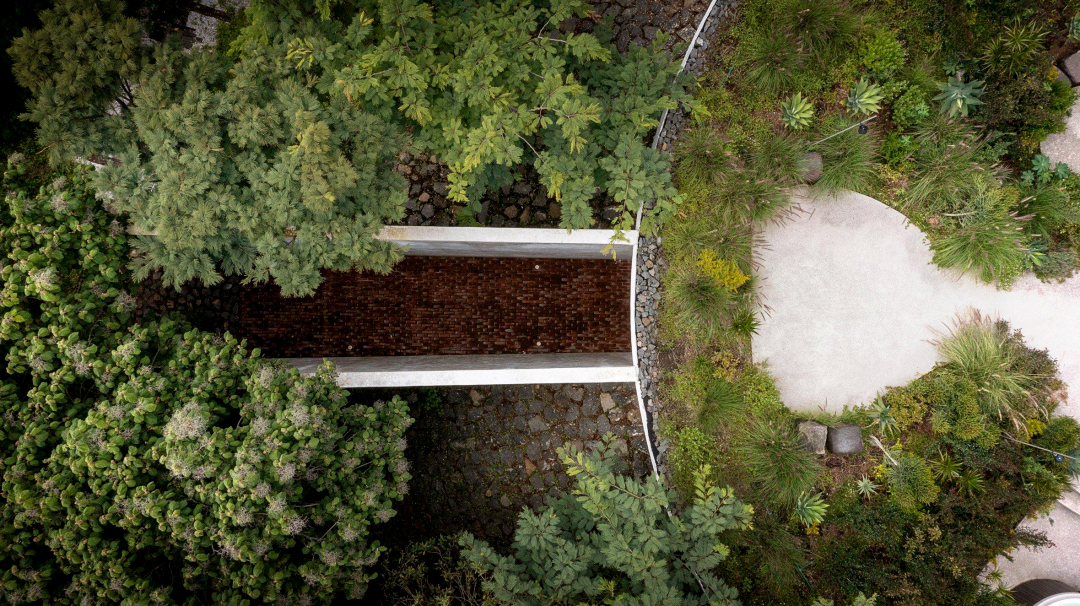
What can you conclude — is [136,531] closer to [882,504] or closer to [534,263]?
[534,263]

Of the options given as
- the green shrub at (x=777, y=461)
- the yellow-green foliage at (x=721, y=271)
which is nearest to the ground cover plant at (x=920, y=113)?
the yellow-green foliage at (x=721, y=271)

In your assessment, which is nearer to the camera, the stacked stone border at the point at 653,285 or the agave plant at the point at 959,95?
the agave plant at the point at 959,95

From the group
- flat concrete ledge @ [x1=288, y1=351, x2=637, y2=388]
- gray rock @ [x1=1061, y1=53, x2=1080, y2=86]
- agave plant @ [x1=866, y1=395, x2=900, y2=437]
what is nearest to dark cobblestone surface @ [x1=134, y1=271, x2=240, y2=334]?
flat concrete ledge @ [x1=288, y1=351, x2=637, y2=388]

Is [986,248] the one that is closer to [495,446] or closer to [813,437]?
[813,437]

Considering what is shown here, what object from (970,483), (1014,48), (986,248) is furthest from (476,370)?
(1014,48)

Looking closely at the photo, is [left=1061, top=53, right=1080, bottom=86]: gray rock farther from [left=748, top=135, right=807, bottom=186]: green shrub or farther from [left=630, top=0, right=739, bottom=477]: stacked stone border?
[left=630, top=0, right=739, bottom=477]: stacked stone border

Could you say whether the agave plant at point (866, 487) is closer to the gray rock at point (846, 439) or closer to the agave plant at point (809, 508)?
the gray rock at point (846, 439)
